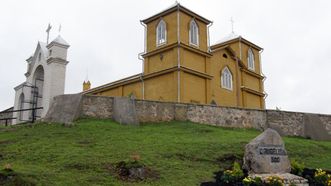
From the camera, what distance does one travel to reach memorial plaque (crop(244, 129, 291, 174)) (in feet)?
34.7

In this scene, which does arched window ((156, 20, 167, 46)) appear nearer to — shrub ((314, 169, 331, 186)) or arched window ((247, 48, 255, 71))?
arched window ((247, 48, 255, 71))

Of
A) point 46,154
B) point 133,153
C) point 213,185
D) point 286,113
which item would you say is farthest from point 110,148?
point 286,113

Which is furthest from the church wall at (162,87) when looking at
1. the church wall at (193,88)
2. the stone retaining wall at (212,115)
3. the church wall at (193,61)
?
the stone retaining wall at (212,115)

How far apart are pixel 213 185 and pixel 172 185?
1152 millimetres

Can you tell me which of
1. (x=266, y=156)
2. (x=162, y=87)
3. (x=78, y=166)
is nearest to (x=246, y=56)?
(x=162, y=87)

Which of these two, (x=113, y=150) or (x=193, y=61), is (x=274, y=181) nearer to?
(x=113, y=150)

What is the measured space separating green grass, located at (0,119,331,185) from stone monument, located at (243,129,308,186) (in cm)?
107

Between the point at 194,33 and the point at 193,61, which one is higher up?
the point at 194,33

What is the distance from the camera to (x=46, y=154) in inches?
438

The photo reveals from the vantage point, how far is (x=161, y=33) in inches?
1008

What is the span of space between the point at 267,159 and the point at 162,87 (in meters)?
14.0

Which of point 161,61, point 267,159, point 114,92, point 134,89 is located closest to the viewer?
point 267,159

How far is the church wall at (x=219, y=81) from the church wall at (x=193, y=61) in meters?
1.17

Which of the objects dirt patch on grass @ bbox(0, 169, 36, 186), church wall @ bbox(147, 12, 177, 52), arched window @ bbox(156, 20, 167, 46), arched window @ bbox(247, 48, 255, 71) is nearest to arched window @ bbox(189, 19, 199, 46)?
church wall @ bbox(147, 12, 177, 52)
